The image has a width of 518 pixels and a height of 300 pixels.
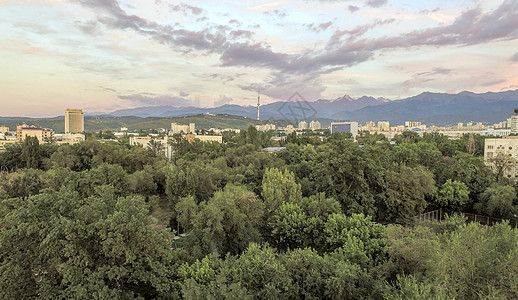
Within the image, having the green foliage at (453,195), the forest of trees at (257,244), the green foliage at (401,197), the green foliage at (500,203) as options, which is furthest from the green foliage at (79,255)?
the green foliage at (500,203)

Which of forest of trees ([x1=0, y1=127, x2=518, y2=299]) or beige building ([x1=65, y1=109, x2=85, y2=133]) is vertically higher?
beige building ([x1=65, y1=109, x2=85, y2=133])

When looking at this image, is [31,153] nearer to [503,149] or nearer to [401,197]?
[401,197]

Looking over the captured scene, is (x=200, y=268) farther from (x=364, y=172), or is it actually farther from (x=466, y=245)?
(x=364, y=172)

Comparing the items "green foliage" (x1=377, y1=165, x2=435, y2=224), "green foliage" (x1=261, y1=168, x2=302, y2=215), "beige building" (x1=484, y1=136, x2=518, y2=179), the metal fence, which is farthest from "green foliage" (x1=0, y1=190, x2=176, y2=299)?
"beige building" (x1=484, y1=136, x2=518, y2=179)

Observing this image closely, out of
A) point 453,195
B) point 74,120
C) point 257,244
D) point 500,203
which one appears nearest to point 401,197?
point 453,195

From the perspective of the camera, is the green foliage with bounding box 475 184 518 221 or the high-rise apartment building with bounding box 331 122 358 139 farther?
the high-rise apartment building with bounding box 331 122 358 139

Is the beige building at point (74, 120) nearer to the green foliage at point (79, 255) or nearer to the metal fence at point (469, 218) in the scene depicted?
the green foliage at point (79, 255)

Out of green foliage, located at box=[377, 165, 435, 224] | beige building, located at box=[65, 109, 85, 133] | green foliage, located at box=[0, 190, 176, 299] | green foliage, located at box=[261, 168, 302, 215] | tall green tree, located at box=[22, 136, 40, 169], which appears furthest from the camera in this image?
beige building, located at box=[65, 109, 85, 133]

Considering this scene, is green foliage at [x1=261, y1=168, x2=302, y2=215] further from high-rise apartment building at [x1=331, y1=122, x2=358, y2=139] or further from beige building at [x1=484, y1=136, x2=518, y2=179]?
high-rise apartment building at [x1=331, y1=122, x2=358, y2=139]
